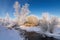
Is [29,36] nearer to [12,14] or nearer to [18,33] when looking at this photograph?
[18,33]

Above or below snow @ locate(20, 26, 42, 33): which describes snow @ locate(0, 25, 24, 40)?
below

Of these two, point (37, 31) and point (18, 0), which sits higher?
point (18, 0)

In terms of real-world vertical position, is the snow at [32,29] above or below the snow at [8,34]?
above

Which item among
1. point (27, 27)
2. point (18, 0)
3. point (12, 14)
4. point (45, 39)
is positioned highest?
point (18, 0)

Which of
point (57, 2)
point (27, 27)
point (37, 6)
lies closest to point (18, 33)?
point (27, 27)

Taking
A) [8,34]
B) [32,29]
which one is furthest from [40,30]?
[8,34]

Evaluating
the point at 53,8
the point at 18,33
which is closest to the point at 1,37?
the point at 18,33

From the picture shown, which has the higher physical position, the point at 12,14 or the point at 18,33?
the point at 12,14

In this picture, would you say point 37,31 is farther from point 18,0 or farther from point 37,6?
point 18,0

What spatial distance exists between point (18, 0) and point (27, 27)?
273mm

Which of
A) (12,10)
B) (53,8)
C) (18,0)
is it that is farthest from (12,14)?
(53,8)

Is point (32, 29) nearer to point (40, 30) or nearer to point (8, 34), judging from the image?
point (40, 30)

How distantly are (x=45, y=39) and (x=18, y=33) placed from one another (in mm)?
262

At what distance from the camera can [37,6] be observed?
1.56m
